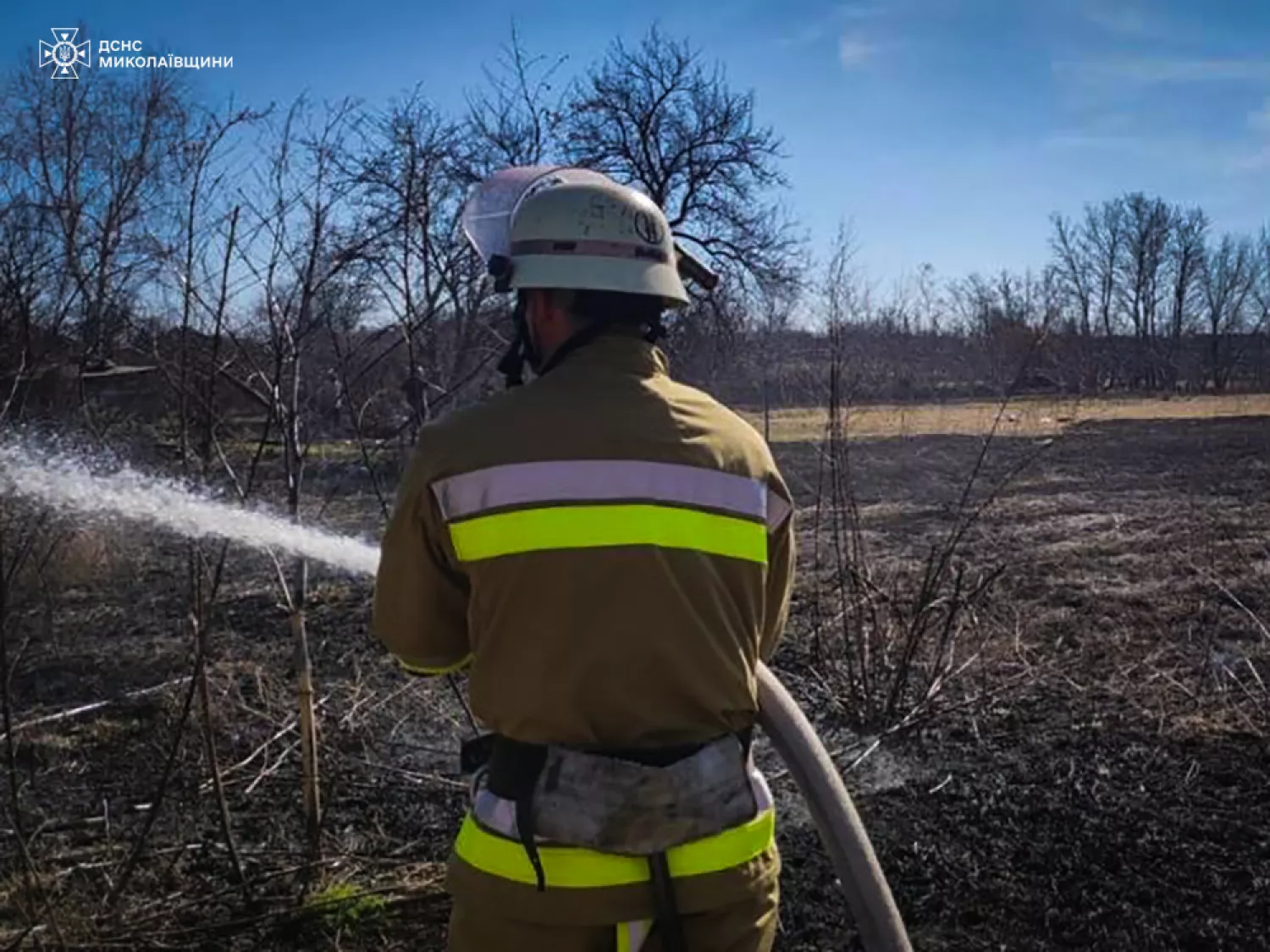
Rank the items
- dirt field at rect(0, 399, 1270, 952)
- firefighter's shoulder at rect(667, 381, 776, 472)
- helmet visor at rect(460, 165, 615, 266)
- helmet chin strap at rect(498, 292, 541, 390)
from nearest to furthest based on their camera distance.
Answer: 1. firefighter's shoulder at rect(667, 381, 776, 472)
2. helmet chin strap at rect(498, 292, 541, 390)
3. helmet visor at rect(460, 165, 615, 266)
4. dirt field at rect(0, 399, 1270, 952)

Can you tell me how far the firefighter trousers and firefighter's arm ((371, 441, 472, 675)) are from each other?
1.41 ft

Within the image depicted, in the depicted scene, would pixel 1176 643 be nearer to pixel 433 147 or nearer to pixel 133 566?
pixel 433 147

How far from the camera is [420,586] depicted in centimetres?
199

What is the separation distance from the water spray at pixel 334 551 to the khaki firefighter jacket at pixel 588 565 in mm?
401

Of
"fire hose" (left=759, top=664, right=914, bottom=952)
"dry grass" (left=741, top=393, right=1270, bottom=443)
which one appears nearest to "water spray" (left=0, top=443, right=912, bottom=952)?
"fire hose" (left=759, top=664, right=914, bottom=952)

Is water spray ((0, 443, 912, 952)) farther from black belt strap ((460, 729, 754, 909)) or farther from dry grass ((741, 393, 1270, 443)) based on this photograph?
dry grass ((741, 393, 1270, 443))

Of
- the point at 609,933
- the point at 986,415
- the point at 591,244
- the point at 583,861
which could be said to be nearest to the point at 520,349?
the point at 591,244

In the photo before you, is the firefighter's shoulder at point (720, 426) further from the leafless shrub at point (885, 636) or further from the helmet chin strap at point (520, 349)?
the leafless shrub at point (885, 636)

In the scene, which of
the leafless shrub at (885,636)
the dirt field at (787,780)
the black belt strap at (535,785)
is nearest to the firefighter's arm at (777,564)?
the black belt strap at (535,785)

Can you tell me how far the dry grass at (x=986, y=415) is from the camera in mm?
27469

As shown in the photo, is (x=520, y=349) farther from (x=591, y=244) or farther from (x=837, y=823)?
(x=837, y=823)

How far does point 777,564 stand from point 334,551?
6.82 ft

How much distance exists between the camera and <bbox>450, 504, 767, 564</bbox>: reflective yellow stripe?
6.13 feet

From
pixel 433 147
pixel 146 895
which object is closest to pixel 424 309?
pixel 433 147
